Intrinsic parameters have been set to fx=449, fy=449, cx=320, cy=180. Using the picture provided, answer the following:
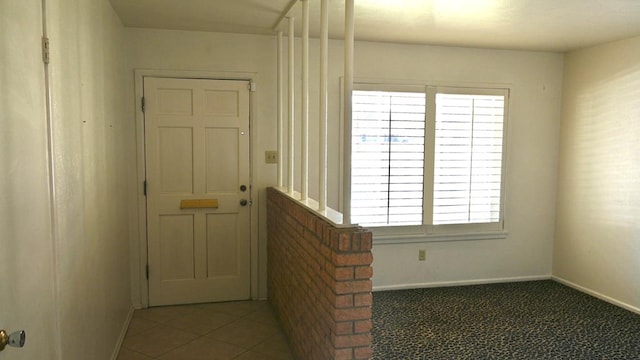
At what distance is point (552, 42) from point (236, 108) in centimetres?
314

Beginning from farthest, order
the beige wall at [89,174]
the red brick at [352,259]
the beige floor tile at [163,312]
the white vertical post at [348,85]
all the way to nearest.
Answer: the beige floor tile at [163,312]
the white vertical post at [348,85]
the red brick at [352,259]
the beige wall at [89,174]

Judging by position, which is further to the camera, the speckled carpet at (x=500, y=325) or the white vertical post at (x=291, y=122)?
the white vertical post at (x=291, y=122)

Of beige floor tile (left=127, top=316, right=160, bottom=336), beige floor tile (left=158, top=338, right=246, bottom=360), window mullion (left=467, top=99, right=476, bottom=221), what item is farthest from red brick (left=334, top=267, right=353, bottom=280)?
window mullion (left=467, top=99, right=476, bottom=221)

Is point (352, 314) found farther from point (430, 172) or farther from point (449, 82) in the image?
point (449, 82)

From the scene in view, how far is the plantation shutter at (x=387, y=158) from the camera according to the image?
4.39 m

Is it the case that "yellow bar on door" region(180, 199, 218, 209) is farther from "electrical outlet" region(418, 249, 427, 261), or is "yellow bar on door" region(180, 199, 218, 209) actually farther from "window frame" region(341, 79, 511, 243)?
"electrical outlet" region(418, 249, 427, 261)

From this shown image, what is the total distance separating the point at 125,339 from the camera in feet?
11.1

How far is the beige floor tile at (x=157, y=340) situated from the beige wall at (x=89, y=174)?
0.14m

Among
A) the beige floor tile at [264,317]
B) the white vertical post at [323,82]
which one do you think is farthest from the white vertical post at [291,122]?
the beige floor tile at [264,317]

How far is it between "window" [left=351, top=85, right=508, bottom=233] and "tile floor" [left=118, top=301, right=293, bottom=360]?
4.45 feet

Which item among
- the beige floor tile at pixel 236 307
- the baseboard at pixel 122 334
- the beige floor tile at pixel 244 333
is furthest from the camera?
the beige floor tile at pixel 236 307

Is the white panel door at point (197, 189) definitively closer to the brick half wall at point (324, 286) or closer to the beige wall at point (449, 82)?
the beige wall at point (449, 82)

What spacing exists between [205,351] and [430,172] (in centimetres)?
271

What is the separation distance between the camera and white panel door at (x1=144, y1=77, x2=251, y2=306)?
4004 mm
